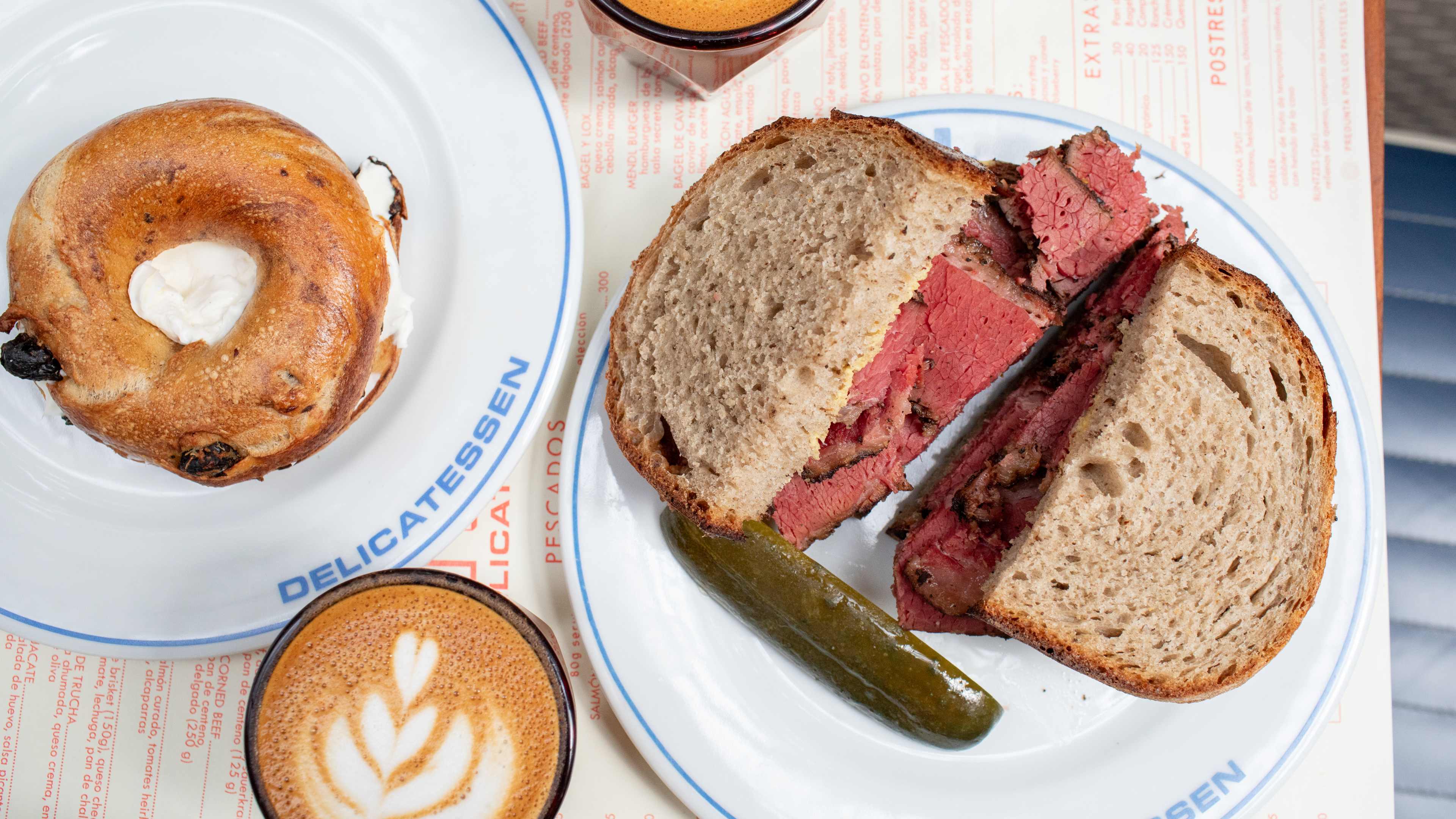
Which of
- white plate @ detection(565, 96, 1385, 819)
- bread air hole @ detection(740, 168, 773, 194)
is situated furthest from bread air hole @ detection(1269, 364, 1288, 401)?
bread air hole @ detection(740, 168, 773, 194)

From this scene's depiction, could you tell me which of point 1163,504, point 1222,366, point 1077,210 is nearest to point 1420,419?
point 1222,366

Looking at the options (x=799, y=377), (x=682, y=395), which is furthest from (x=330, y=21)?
(x=799, y=377)

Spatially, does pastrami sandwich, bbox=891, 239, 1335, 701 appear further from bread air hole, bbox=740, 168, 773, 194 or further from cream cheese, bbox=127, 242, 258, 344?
cream cheese, bbox=127, 242, 258, 344

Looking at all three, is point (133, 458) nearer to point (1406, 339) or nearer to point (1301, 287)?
point (1301, 287)

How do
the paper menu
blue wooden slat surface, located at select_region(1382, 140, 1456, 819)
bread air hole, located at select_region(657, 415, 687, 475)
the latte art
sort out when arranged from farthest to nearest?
1. blue wooden slat surface, located at select_region(1382, 140, 1456, 819)
2. the paper menu
3. bread air hole, located at select_region(657, 415, 687, 475)
4. the latte art

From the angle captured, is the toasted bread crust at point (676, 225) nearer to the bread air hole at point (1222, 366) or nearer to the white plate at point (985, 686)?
the white plate at point (985, 686)
